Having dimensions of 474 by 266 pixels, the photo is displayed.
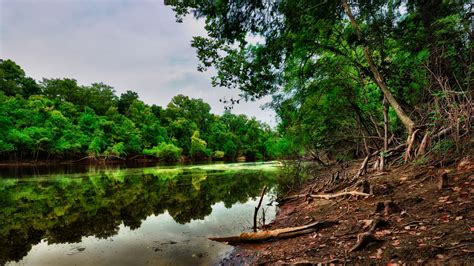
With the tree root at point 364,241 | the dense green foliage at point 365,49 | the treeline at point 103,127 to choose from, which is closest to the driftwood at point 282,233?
the tree root at point 364,241

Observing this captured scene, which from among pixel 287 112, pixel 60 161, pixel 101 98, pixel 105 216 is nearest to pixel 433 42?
pixel 287 112

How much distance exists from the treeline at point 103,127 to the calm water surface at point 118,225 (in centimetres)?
1313

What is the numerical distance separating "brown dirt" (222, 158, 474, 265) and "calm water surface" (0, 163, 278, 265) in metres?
1.98

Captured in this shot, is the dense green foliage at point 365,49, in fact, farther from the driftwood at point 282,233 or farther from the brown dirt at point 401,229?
the driftwood at point 282,233

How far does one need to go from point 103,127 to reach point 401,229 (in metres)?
58.7

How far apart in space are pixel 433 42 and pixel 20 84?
70871 mm

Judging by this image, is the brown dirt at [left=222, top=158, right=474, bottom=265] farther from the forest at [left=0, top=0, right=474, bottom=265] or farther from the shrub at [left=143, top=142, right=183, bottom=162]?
the shrub at [left=143, top=142, right=183, bottom=162]

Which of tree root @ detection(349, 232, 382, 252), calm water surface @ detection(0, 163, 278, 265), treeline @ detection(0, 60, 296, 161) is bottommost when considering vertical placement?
calm water surface @ detection(0, 163, 278, 265)

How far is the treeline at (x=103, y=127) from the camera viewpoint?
40.3 m

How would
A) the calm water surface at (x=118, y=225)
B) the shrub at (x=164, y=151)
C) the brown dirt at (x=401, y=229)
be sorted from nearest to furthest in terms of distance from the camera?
1. the brown dirt at (x=401, y=229)
2. the calm water surface at (x=118, y=225)
3. the shrub at (x=164, y=151)

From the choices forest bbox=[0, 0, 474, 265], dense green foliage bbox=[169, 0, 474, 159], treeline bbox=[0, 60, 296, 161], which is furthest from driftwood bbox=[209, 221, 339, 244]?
treeline bbox=[0, 60, 296, 161]

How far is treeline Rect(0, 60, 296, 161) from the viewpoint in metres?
40.3

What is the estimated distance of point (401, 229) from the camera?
423 cm

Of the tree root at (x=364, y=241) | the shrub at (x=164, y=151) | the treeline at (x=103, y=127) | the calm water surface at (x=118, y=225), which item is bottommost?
the calm water surface at (x=118, y=225)
